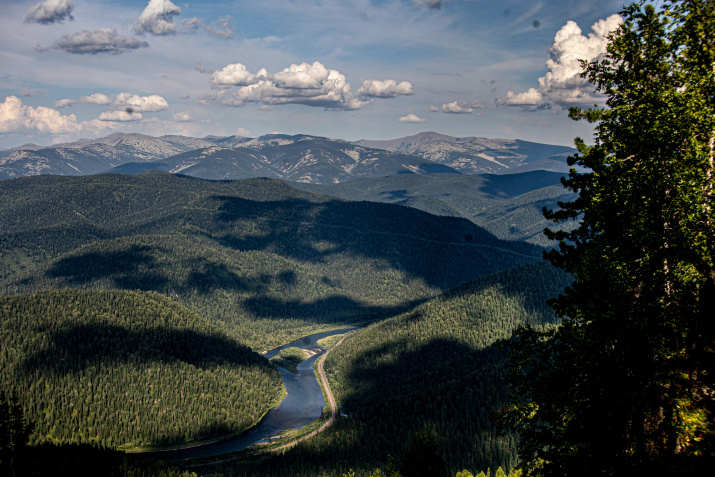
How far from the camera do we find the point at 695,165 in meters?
28.1

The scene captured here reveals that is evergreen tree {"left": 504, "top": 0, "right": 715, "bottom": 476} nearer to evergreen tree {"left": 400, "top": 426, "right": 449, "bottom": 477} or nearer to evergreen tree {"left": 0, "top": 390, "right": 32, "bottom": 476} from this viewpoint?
evergreen tree {"left": 400, "top": 426, "right": 449, "bottom": 477}

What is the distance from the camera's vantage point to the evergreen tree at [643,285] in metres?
26.9

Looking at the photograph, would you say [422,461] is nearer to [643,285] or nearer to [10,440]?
[643,285]

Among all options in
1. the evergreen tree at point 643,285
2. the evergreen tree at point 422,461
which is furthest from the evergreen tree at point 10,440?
the evergreen tree at point 643,285

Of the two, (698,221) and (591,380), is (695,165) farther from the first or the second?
(591,380)

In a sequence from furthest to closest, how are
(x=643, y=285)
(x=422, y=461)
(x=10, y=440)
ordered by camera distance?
(x=10, y=440) → (x=422, y=461) → (x=643, y=285)

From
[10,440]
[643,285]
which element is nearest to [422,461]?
[643,285]

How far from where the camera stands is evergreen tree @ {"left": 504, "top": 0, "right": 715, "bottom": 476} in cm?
2694

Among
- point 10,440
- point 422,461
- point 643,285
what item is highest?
point 643,285

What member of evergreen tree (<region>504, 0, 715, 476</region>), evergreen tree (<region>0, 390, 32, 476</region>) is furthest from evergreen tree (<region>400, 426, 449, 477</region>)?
evergreen tree (<region>0, 390, 32, 476</region>)

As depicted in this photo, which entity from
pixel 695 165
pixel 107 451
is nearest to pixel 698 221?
pixel 695 165

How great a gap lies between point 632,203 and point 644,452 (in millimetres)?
14472

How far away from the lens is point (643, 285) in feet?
97.2

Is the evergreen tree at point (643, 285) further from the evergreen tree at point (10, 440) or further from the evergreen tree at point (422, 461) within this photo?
the evergreen tree at point (10, 440)
